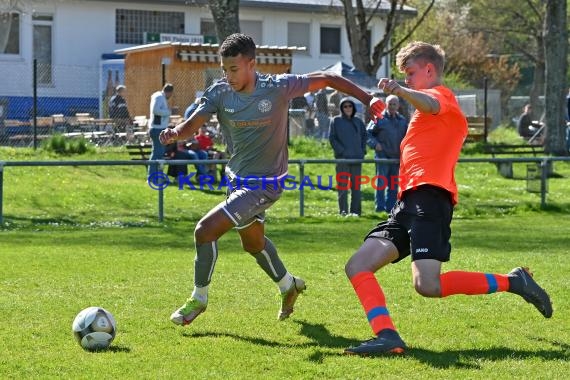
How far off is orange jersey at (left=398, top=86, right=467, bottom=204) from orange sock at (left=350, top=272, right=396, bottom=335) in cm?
64

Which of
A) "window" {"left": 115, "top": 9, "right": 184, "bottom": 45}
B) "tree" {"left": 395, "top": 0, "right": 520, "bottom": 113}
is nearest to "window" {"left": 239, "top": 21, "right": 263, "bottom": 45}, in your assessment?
"window" {"left": 115, "top": 9, "right": 184, "bottom": 45}

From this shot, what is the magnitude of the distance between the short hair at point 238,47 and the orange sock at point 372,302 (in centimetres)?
175

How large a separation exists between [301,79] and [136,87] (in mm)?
24812

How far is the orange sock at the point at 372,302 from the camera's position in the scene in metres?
6.86

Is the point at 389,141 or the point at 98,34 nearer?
the point at 389,141

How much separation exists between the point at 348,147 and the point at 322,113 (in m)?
13.3

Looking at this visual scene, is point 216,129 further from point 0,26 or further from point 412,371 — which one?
point 412,371

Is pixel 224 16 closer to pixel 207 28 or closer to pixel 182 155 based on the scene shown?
pixel 182 155

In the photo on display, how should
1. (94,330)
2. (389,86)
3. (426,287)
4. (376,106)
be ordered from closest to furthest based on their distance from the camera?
(389,86), (426,287), (94,330), (376,106)

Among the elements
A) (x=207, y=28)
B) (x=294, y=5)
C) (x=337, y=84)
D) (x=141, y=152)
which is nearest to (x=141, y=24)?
(x=207, y=28)

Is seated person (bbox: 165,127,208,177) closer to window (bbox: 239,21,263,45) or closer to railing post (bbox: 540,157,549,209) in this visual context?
railing post (bbox: 540,157,549,209)

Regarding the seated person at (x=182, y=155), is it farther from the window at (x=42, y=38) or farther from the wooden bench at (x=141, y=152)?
the window at (x=42, y=38)

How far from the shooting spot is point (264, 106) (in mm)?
7668

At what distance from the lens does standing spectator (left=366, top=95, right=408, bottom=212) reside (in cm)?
1817
